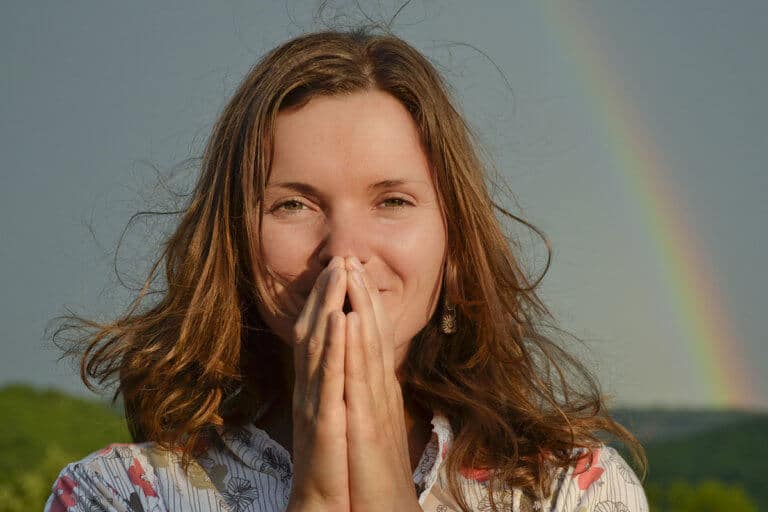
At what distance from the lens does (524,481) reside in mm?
2789

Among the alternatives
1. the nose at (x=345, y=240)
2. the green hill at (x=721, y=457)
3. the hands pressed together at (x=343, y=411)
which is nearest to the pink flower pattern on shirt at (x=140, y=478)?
the hands pressed together at (x=343, y=411)

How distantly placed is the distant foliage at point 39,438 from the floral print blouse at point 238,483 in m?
4.42

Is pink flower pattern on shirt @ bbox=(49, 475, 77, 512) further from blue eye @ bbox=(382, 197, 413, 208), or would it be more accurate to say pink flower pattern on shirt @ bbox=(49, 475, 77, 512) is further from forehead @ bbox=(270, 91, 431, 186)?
blue eye @ bbox=(382, 197, 413, 208)

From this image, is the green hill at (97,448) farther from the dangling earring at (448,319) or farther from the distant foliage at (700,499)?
the dangling earring at (448,319)

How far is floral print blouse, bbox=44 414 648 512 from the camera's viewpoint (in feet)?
8.82

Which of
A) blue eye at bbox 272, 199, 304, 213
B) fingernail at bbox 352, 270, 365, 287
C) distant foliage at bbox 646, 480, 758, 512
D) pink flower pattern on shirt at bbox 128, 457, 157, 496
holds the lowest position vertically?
pink flower pattern on shirt at bbox 128, 457, 157, 496

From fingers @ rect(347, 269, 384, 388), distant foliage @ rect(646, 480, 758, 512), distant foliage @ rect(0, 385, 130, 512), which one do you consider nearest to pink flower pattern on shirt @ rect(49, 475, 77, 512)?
fingers @ rect(347, 269, 384, 388)

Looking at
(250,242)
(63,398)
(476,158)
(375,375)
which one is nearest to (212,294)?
(250,242)

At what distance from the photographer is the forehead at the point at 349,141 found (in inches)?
103

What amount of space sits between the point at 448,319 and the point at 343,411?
0.71 metres

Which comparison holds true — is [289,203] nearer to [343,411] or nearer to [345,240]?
[345,240]

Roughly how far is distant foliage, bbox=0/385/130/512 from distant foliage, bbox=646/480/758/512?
3942 mm

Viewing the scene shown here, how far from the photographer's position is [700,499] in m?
7.30

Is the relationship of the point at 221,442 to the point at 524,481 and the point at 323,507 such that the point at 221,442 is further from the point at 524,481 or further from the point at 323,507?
the point at 524,481
